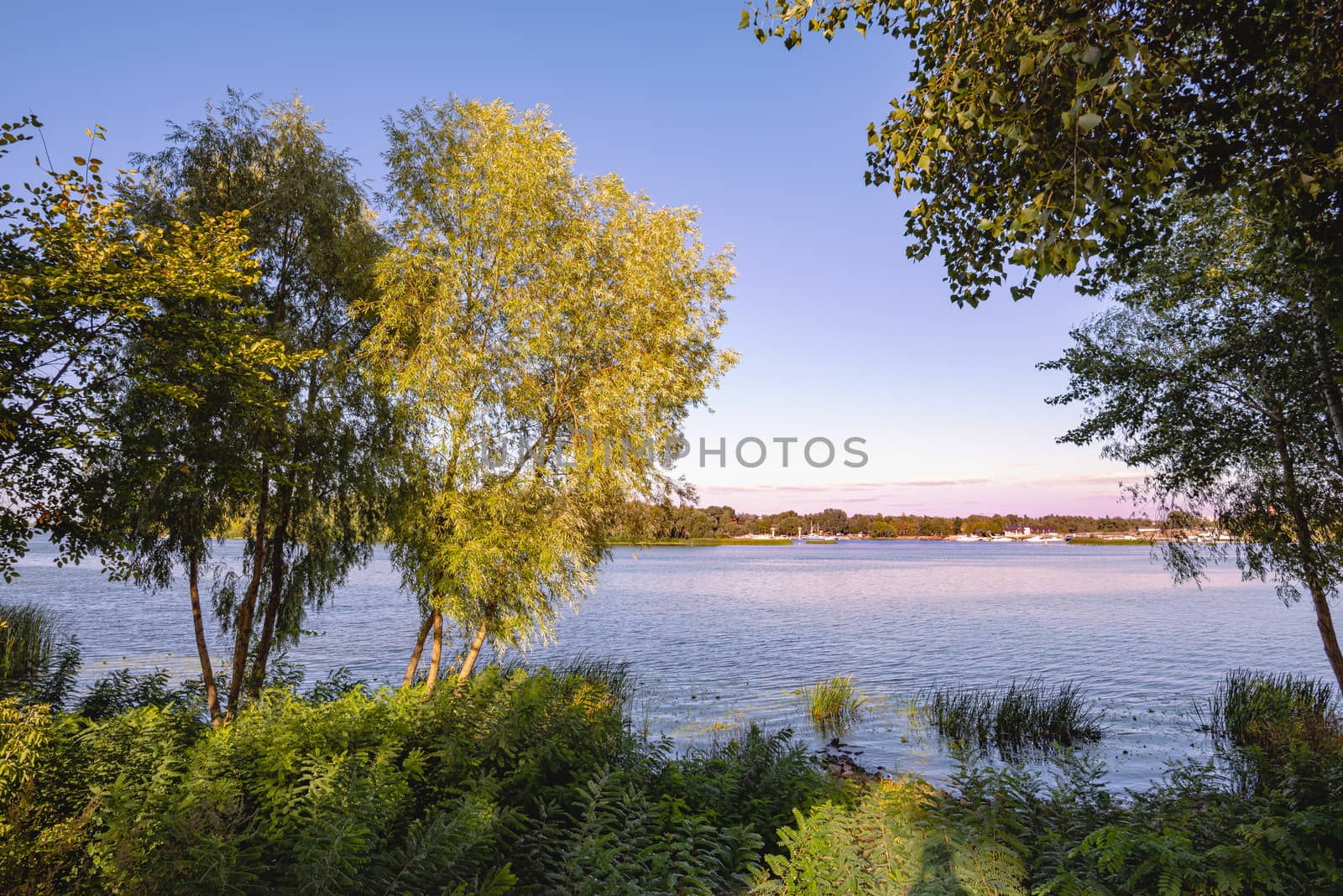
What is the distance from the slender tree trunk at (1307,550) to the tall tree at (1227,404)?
0.09 feet

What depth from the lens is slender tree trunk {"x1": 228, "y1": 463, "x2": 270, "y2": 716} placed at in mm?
12141

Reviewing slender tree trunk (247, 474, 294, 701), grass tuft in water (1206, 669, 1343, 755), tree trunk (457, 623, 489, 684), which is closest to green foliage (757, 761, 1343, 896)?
grass tuft in water (1206, 669, 1343, 755)

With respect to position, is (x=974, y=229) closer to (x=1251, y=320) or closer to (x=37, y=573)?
(x=1251, y=320)

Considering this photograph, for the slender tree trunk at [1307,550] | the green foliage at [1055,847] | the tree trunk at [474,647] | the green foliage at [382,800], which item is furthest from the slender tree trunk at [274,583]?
the slender tree trunk at [1307,550]

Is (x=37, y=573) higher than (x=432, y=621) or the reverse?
the reverse

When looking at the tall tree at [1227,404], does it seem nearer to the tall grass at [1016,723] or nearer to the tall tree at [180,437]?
the tall grass at [1016,723]

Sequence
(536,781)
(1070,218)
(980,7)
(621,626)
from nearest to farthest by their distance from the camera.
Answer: (1070,218), (980,7), (536,781), (621,626)

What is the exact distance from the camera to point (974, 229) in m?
6.18

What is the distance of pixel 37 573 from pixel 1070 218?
86996mm

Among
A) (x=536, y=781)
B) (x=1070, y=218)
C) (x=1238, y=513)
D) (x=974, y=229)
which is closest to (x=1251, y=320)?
(x=1238, y=513)

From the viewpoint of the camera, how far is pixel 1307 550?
1194 centimetres

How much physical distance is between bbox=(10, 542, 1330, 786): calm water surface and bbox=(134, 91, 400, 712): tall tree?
5744mm

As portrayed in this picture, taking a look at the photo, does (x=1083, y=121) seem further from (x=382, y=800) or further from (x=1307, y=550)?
(x=1307, y=550)

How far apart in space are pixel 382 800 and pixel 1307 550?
50.3 ft
